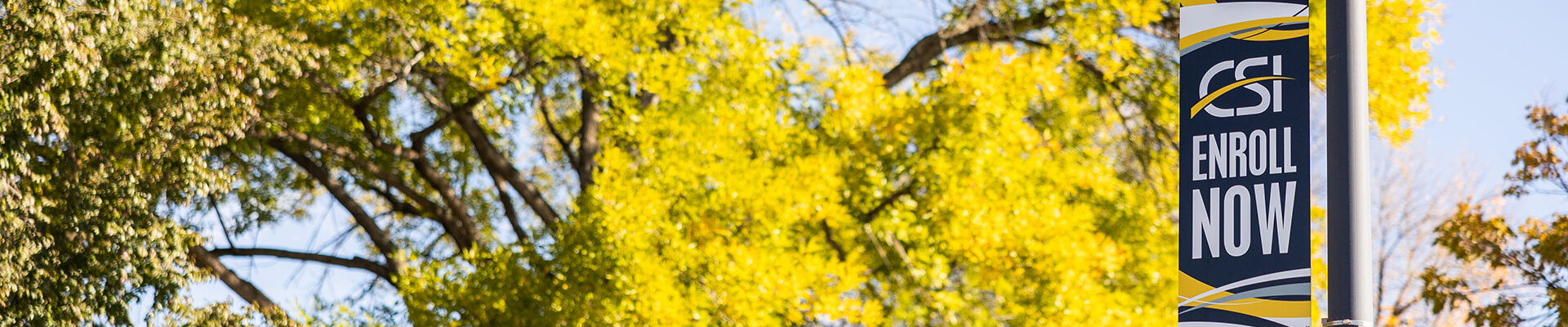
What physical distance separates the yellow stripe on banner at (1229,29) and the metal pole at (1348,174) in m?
0.12

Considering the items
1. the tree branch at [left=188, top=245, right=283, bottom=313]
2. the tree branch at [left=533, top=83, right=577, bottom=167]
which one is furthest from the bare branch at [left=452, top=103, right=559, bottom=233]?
the tree branch at [left=188, top=245, right=283, bottom=313]

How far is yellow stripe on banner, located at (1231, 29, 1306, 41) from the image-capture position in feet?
13.8

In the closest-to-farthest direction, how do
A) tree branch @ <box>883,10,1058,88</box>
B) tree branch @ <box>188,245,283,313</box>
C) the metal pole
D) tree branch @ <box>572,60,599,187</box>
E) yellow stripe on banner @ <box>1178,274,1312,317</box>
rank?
1. the metal pole
2. yellow stripe on banner @ <box>1178,274,1312,317</box>
3. tree branch @ <box>188,245,283,313</box>
4. tree branch @ <box>572,60,599,187</box>
5. tree branch @ <box>883,10,1058,88</box>

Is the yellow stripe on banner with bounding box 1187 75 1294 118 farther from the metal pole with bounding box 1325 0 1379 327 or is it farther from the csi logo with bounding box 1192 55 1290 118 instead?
the metal pole with bounding box 1325 0 1379 327

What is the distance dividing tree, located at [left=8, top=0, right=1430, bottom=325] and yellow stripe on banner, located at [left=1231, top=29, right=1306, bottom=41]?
4.21 m

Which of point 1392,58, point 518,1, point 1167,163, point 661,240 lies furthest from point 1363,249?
point 1167,163

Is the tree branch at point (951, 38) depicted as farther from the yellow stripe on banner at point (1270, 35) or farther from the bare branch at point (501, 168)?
the yellow stripe on banner at point (1270, 35)

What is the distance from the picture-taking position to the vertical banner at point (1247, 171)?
402 centimetres

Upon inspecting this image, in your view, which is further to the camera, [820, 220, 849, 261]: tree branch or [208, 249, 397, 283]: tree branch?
[208, 249, 397, 283]: tree branch

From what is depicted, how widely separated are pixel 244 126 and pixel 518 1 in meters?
2.04

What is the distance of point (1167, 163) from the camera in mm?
11219

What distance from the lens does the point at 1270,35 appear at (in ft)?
13.9

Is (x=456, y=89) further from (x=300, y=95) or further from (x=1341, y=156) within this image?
(x=1341, y=156)

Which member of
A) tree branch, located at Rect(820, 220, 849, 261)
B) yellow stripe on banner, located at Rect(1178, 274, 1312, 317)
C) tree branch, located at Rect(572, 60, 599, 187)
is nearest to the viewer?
yellow stripe on banner, located at Rect(1178, 274, 1312, 317)
